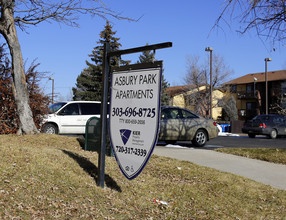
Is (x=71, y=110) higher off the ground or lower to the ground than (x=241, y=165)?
higher

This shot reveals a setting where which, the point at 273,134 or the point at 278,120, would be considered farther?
the point at 278,120

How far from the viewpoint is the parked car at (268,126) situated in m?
21.6

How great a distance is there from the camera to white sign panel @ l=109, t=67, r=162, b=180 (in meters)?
4.90

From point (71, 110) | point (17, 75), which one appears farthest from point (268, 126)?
point (17, 75)

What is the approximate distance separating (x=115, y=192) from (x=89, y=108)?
9474 mm

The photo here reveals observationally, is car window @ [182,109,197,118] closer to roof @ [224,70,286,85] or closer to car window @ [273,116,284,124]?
car window @ [273,116,284,124]

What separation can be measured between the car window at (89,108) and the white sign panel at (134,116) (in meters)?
9.25

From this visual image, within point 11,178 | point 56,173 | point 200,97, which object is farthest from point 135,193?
point 200,97

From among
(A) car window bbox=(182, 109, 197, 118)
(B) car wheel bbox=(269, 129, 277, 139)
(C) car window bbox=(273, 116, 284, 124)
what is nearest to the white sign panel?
(A) car window bbox=(182, 109, 197, 118)

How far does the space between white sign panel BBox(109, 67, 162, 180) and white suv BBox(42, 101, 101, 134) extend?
28.7ft

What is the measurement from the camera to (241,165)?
9.52 meters

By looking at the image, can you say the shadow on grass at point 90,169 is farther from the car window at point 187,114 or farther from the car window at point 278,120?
the car window at point 278,120

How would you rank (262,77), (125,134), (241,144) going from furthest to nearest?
(262,77), (241,144), (125,134)

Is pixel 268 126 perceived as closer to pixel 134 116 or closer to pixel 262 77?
pixel 134 116
